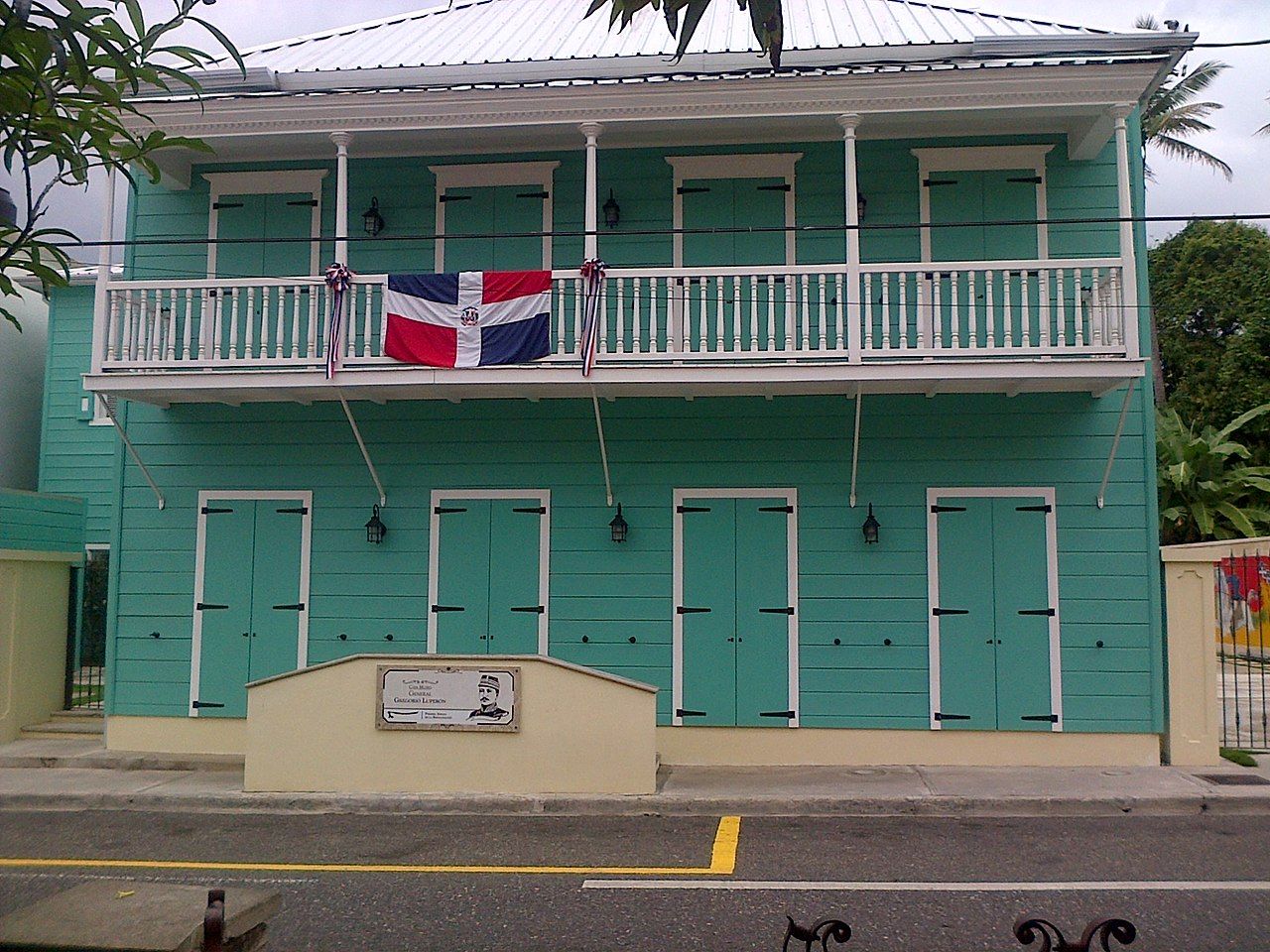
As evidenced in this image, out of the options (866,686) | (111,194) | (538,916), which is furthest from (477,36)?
(538,916)

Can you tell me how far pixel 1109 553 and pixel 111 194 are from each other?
11.2m

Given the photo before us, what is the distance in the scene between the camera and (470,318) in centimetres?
1170

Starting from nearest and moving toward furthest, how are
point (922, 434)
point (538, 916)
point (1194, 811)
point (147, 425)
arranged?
1. point (538, 916)
2. point (1194, 811)
3. point (922, 434)
4. point (147, 425)

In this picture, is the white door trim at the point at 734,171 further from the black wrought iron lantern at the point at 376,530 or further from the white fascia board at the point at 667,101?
the black wrought iron lantern at the point at 376,530

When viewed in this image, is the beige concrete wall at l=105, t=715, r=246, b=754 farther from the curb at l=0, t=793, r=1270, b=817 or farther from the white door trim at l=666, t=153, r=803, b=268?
the white door trim at l=666, t=153, r=803, b=268

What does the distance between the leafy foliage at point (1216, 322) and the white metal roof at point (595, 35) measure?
60.9 feet

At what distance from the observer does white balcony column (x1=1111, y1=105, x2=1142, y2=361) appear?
11164 millimetres

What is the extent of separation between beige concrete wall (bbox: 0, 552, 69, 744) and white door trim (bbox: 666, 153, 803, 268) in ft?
27.9

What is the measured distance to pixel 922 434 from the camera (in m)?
12.5

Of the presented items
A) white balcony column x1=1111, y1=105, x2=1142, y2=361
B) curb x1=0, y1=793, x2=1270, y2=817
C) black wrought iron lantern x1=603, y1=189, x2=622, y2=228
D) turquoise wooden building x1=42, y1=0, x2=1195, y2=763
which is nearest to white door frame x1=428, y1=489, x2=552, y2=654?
turquoise wooden building x1=42, y1=0, x2=1195, y2=763

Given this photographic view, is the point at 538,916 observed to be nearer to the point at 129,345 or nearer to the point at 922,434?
the point at 922,434

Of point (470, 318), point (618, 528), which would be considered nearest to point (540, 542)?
point (618, 528)

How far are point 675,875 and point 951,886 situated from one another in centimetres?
183

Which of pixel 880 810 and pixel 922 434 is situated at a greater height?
pixel 922 434
